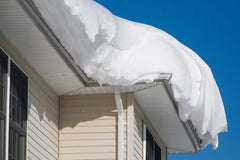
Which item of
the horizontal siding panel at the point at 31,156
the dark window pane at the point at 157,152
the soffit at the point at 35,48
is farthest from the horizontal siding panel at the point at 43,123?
the dark window pane at the point at 157,152

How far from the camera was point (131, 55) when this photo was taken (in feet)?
31.8

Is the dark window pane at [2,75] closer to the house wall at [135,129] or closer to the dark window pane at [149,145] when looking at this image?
the house wall at [135,129]

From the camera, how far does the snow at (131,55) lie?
8031 millimetres

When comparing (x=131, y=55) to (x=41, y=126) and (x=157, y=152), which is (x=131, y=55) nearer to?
(x=41, y=126)

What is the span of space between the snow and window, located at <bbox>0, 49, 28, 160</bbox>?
82 centimetres

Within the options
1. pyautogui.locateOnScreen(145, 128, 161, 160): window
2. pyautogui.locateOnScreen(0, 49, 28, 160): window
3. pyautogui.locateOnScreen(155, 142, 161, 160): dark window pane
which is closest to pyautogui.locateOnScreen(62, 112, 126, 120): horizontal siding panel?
pyautogui.locateOnScreen(145, 128, 161, 160): window

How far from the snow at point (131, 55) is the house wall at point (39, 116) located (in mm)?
769

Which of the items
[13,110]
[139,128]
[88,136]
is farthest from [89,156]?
[13,110]

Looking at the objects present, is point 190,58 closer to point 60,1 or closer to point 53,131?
point 53,131

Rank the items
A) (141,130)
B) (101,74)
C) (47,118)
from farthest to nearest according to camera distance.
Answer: (141,130) → (47,118) → (101,74)

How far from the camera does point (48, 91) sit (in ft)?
34.7

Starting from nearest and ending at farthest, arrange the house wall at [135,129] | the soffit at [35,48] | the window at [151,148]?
the soffit at [35,48], the house wall at [135,129], the window at [151,148]

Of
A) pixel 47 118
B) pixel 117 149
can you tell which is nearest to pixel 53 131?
pixel 47 118

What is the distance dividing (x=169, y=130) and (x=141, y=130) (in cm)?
143
